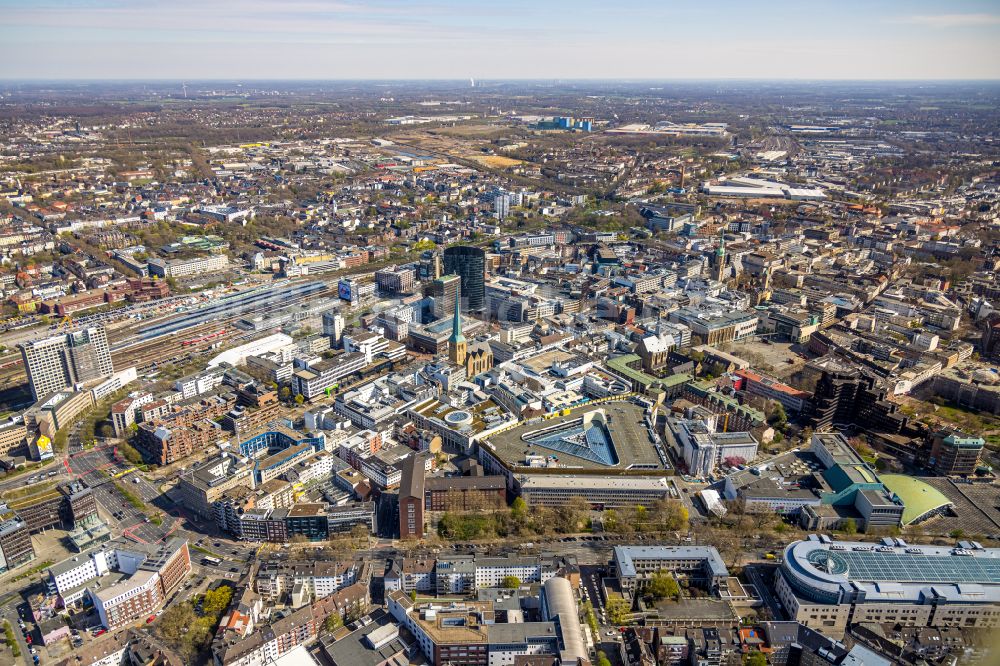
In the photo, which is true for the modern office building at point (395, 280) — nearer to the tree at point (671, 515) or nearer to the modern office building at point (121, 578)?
the tree at point (671, 515)

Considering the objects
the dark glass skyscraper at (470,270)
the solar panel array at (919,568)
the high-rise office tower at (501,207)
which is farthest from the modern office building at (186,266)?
the solar panel array at (919,568)

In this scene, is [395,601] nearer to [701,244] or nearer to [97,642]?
[97,642]

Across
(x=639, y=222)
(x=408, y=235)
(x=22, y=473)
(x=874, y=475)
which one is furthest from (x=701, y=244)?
(x=22, y=473)

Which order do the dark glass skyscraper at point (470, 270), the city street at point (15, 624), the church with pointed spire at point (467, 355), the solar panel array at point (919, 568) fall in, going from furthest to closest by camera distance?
the dark glass skyscraper at point (470, 270), the church with pointed spire at point (467, 355), the solar panel array at point (919, 568), the city street at point (15, 624)

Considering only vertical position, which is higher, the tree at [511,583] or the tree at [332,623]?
the tree at [511,583]

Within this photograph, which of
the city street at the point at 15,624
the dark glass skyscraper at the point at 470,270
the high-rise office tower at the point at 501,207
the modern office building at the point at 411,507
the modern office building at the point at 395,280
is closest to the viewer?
the city street at the point at 15,624
